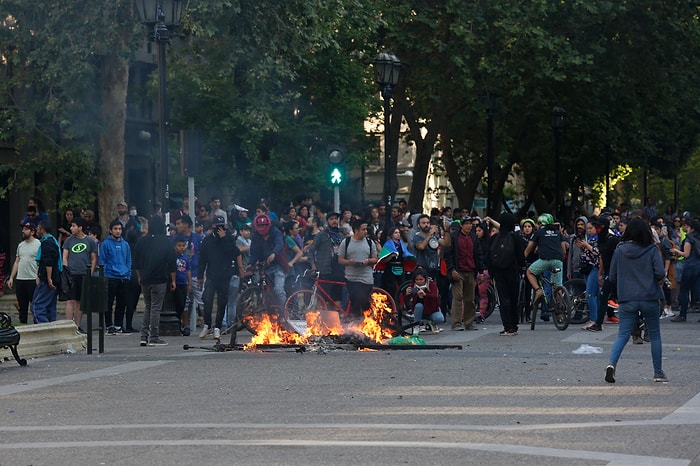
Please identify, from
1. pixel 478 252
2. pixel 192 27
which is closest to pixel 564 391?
pixel 478 252

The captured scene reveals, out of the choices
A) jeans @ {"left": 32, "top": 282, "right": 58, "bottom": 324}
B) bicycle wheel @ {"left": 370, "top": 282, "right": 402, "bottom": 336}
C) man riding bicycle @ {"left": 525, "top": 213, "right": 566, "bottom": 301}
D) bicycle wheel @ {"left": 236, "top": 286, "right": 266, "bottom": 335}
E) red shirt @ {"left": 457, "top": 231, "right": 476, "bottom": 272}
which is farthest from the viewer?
man riding bicycle @ {"left": 525, "top": 213, "right": 566, "bottom": 301}

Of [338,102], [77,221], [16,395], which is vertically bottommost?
[16,395]

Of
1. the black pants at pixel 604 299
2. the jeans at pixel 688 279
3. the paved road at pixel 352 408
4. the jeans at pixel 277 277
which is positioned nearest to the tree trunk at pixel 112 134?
the jeans at pixel 277 277

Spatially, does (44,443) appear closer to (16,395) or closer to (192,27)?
(16,395)

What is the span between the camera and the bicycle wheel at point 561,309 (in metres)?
23.5

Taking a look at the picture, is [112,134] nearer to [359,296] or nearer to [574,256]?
[574,256]

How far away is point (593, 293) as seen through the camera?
24.1m

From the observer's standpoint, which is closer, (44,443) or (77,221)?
(44,443)

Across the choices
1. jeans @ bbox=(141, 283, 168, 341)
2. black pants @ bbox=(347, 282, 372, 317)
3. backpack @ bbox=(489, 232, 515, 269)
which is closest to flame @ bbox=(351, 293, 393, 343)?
black pants @ bbox=(347, 282, 372, 317)

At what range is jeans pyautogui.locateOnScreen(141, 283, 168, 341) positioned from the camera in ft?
69.7

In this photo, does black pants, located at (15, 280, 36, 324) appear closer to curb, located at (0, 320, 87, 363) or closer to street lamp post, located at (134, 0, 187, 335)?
curb, located at (0, 320, 87, 363)

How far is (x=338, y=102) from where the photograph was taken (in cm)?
4025

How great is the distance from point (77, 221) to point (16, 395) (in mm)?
9476

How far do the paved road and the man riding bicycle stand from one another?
184 inches
